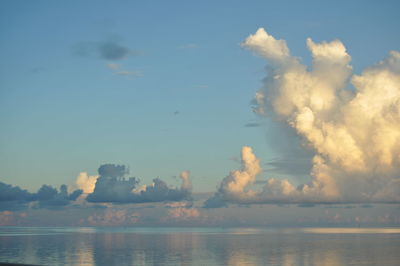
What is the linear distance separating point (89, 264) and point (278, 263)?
45.7 meters

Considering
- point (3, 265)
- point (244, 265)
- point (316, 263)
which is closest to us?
point (3, 265)

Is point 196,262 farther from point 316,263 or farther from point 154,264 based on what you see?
point 316,263

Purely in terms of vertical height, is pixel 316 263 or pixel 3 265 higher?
pixel 3 265

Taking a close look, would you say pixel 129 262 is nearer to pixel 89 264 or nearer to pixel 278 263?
pixel 89 264

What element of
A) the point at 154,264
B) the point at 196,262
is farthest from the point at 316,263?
the point at 154,264

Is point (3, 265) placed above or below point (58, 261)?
above

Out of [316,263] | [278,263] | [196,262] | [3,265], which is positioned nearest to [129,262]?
[196,262]

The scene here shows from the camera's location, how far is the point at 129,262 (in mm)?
120312

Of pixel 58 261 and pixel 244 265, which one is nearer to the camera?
pixel 244 265

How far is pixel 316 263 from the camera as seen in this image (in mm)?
123688

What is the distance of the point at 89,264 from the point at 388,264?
72205 millimetres

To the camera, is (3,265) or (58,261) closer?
(3,265)

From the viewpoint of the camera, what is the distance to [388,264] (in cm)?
11975

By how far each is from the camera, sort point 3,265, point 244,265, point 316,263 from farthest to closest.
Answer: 1. point 316,263
2. point 244,265
3. point 3,265
